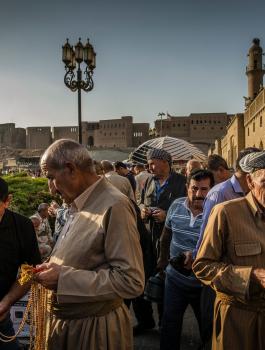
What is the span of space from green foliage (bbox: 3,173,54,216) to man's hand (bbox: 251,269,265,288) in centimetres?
626

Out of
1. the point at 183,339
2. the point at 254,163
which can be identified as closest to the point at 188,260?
the point at 254,163

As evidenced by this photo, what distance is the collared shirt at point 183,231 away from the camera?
142 inches

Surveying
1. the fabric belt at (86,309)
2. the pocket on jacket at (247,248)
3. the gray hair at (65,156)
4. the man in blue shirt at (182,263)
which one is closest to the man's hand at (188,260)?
the man in blue shirt at (182,263)

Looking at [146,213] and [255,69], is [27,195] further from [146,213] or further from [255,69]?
[255,69]

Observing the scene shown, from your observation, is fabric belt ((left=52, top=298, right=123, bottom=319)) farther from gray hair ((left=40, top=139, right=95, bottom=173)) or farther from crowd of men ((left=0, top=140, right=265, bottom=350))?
gray hair ((left=40, top=139, right=95, bottom=173))

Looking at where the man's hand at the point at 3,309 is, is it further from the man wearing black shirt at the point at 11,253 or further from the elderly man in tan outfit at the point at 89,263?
the elderly man in tan outfit at the point at 89,263

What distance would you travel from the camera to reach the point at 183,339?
4.34 meters

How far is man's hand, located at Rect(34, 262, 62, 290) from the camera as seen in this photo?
2064 millimetres

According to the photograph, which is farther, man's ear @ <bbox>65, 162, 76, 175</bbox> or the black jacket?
the black jacket

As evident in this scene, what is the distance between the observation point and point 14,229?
8.87ft

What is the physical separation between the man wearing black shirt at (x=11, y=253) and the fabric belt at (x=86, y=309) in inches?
20.6

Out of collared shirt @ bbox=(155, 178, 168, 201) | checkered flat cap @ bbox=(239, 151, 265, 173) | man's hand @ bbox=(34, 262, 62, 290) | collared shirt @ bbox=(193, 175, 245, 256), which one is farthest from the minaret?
man's hand @ bbox=(34, 262, 62, 290)

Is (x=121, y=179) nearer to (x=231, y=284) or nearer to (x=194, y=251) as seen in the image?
(x=194, y=251)

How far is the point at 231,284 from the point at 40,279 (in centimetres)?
109
